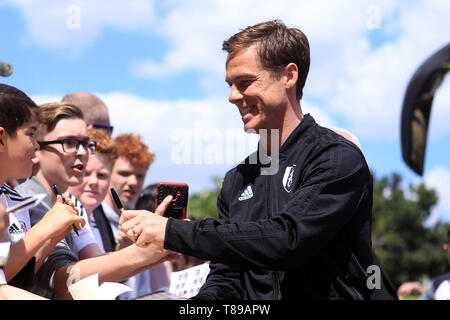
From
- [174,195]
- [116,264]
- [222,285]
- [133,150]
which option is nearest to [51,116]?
[116,264]

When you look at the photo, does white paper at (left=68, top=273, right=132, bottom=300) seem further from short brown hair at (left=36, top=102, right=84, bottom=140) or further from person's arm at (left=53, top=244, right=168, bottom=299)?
short brown hair at (left=36, top=102, right=84, bottom=140)

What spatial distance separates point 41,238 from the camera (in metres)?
2.76

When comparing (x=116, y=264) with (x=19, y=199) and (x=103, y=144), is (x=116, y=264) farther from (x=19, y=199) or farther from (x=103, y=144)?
(x=103, y=144)

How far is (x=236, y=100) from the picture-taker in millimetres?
3137

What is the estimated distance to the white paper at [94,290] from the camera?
2.47 meters

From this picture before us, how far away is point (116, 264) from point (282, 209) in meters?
1.20

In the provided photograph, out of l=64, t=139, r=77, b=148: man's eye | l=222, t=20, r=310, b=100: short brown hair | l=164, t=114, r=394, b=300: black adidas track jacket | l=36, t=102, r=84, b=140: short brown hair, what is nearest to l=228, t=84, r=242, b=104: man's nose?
l=222, t=20, r=310, b=100: short brown hair

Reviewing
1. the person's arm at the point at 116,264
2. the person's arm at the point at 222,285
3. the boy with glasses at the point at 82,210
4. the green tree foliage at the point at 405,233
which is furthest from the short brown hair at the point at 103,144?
the green tree foliage at the point at 405,233

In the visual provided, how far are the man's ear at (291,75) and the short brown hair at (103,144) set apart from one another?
116 inches

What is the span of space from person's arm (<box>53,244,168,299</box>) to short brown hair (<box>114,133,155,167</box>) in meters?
3.13

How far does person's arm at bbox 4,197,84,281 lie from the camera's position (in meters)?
2.67
